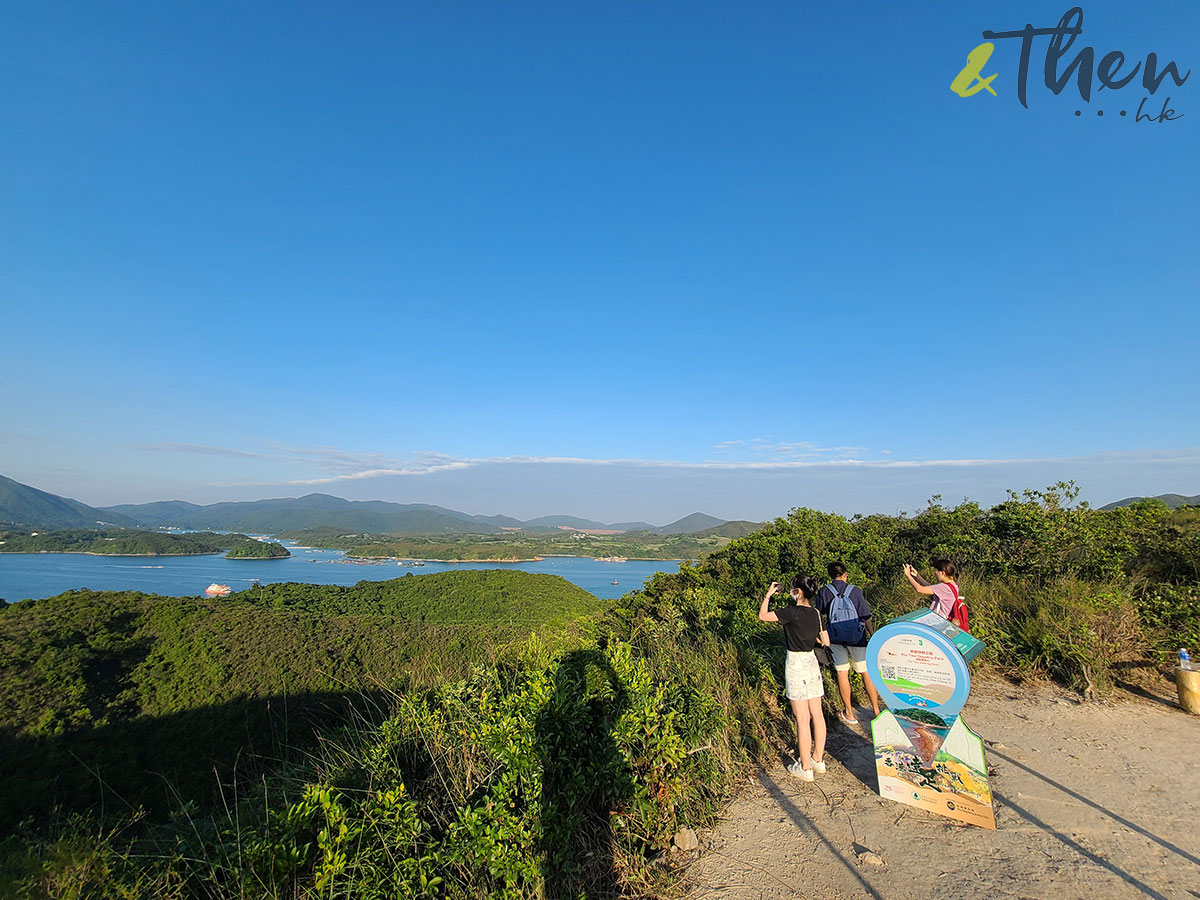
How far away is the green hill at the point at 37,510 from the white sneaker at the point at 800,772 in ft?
756

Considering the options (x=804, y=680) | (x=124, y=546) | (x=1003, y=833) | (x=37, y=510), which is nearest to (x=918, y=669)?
(x=804, y=680)

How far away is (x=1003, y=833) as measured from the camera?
3.27m

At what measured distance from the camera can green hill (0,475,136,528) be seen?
16562 centimetres

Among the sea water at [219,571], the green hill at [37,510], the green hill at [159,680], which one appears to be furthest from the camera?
the green hill at [37,510]

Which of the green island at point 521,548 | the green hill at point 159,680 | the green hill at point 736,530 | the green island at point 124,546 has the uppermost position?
the green hill at point 736,530

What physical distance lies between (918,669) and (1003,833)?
Answer: 101 centimetres

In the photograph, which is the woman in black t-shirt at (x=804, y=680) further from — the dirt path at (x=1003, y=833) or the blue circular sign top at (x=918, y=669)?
the blue circular sign top at (x=918, y=669)

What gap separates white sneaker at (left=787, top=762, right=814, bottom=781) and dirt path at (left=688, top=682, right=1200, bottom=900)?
7 cm

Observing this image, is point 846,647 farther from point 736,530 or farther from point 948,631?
point 736,530

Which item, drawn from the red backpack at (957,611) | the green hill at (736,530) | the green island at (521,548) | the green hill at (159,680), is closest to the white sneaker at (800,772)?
the red backpack at (957,611)

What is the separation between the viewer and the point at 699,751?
387cm

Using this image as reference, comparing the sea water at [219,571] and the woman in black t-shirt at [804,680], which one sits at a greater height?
the woman in black t-shirt at [804,680]

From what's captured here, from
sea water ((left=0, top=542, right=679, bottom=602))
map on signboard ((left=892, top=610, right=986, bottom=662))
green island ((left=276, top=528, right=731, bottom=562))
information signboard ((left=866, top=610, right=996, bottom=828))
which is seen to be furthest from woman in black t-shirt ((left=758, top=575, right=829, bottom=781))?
green island ((left=276, top=528, right=731, bottom=562))

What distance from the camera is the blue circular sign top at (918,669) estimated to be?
349 centimetres
